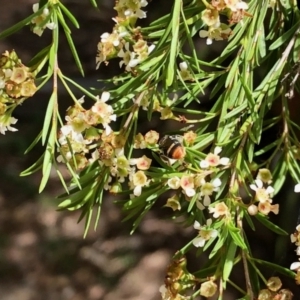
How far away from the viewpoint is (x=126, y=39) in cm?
57

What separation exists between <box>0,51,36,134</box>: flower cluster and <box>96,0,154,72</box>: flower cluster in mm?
102

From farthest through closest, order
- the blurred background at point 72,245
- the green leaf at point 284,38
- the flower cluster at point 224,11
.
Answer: the blurred background at point 72,245
the green leaf at point 284,38
the flower cluster at point 224,11

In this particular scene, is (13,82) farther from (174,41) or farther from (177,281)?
(177,281)

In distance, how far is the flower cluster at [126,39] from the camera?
551 mm

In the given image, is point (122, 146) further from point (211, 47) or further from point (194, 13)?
point (211, 47)

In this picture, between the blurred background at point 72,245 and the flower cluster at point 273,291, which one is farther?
the blurred background at point 72,245

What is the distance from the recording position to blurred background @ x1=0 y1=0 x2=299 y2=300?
3.26 ft

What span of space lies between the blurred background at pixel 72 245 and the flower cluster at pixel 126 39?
19.1 inches

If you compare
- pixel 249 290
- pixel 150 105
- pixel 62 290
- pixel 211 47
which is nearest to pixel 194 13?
pixel 150 105

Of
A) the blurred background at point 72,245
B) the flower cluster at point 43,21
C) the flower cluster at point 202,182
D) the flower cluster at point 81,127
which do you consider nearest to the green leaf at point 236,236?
the flower cluster at point 202,182

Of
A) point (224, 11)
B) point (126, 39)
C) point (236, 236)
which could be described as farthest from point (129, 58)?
point (236, 236)

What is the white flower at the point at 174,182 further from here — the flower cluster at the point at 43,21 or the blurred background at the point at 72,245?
the blurred background at the point at 72,245

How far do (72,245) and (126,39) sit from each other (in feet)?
1.88

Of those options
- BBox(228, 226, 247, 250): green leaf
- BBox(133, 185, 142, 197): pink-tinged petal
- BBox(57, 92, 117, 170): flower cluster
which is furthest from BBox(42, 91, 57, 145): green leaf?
BBox(228, 226, 247, 250): green leaf
